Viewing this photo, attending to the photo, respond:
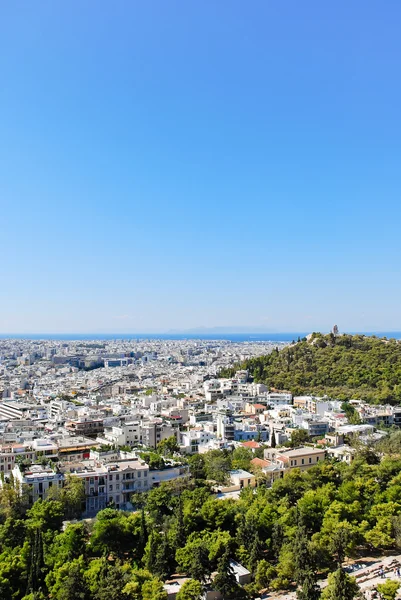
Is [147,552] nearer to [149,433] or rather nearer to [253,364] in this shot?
[149,433]

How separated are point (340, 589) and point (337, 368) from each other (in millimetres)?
25326

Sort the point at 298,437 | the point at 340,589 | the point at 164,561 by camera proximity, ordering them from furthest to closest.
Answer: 1. the point at 298,437
2. the point at 164,561
3. the point at 340,589

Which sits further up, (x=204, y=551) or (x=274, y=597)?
(x=204, y=551)

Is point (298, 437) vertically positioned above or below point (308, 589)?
above

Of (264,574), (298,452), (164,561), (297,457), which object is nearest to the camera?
(264,574)

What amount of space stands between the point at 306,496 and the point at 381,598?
394 centimetres

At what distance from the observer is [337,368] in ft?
110

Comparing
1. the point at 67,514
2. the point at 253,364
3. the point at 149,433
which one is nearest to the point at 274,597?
the point at 67,514

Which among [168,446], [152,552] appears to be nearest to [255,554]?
[152,552]

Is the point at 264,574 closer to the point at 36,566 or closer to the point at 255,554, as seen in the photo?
the point at 255,554

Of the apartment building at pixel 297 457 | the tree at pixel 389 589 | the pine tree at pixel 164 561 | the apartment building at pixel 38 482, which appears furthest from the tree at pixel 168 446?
the tree at pixel 389 589

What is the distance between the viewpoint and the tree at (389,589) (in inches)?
376

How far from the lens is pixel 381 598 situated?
9.62m

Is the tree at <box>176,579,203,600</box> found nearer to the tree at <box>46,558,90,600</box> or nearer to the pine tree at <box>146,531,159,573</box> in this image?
the pine tree at <box>146,531,159,573</box>
